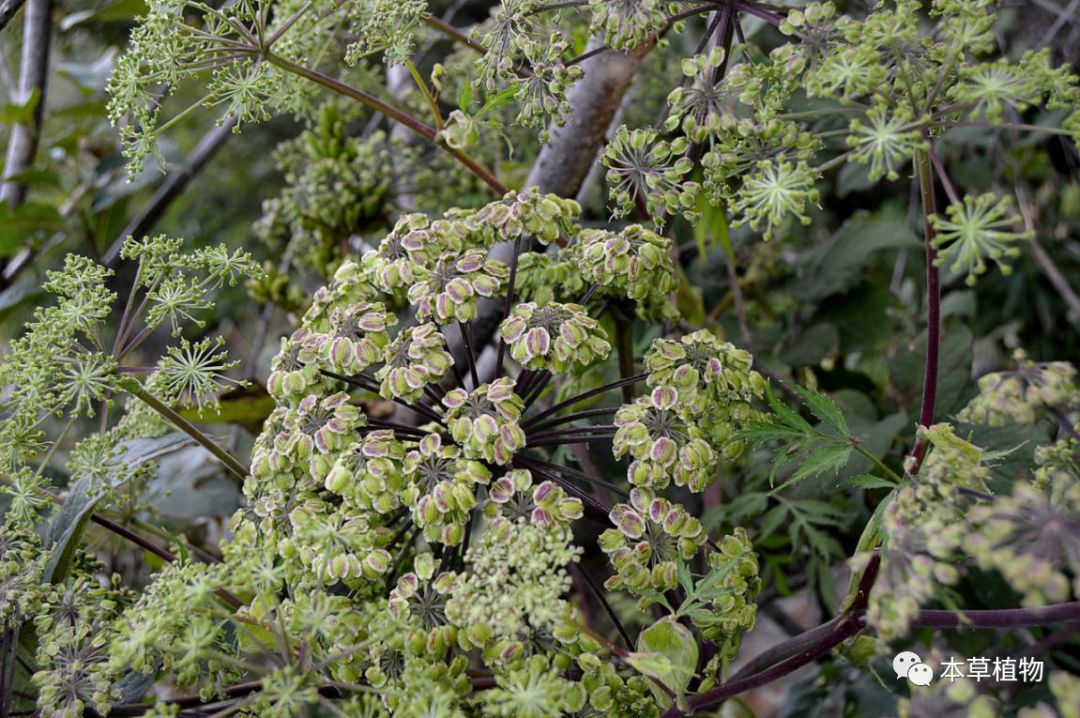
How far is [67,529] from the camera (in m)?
0.87

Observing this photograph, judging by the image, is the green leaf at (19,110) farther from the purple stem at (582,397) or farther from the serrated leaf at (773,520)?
the serrated leaf at (773,520)

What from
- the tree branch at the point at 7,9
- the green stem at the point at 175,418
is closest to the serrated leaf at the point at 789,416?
the green stem at the point at 175,418

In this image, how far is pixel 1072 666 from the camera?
119 centimetres

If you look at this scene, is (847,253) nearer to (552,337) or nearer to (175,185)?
(552,337)

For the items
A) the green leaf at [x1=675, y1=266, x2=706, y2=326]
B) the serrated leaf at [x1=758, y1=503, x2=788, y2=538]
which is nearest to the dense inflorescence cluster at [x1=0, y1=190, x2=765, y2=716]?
the serrated leaf at [x1=758, y1=503, x2=788, y2=538]

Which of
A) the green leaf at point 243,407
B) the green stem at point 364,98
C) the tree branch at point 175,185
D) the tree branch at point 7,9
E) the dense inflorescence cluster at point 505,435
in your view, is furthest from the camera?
the tree branch at point 175,185

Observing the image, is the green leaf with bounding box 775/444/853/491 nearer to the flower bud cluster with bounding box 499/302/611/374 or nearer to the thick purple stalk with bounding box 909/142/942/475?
the thick purple stalk with bounding box 909/142/942/475

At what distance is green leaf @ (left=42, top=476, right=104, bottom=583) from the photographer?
85cm

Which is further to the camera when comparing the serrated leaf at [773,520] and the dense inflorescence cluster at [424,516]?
the serrated leaf at [773,520]

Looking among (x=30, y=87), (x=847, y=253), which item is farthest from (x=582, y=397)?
(x=30, y=87)

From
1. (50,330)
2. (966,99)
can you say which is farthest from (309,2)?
(966,99)

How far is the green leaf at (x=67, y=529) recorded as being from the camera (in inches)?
33.5

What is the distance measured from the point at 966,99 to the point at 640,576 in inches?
17.3

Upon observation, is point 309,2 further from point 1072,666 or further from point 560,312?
point 1072,666
